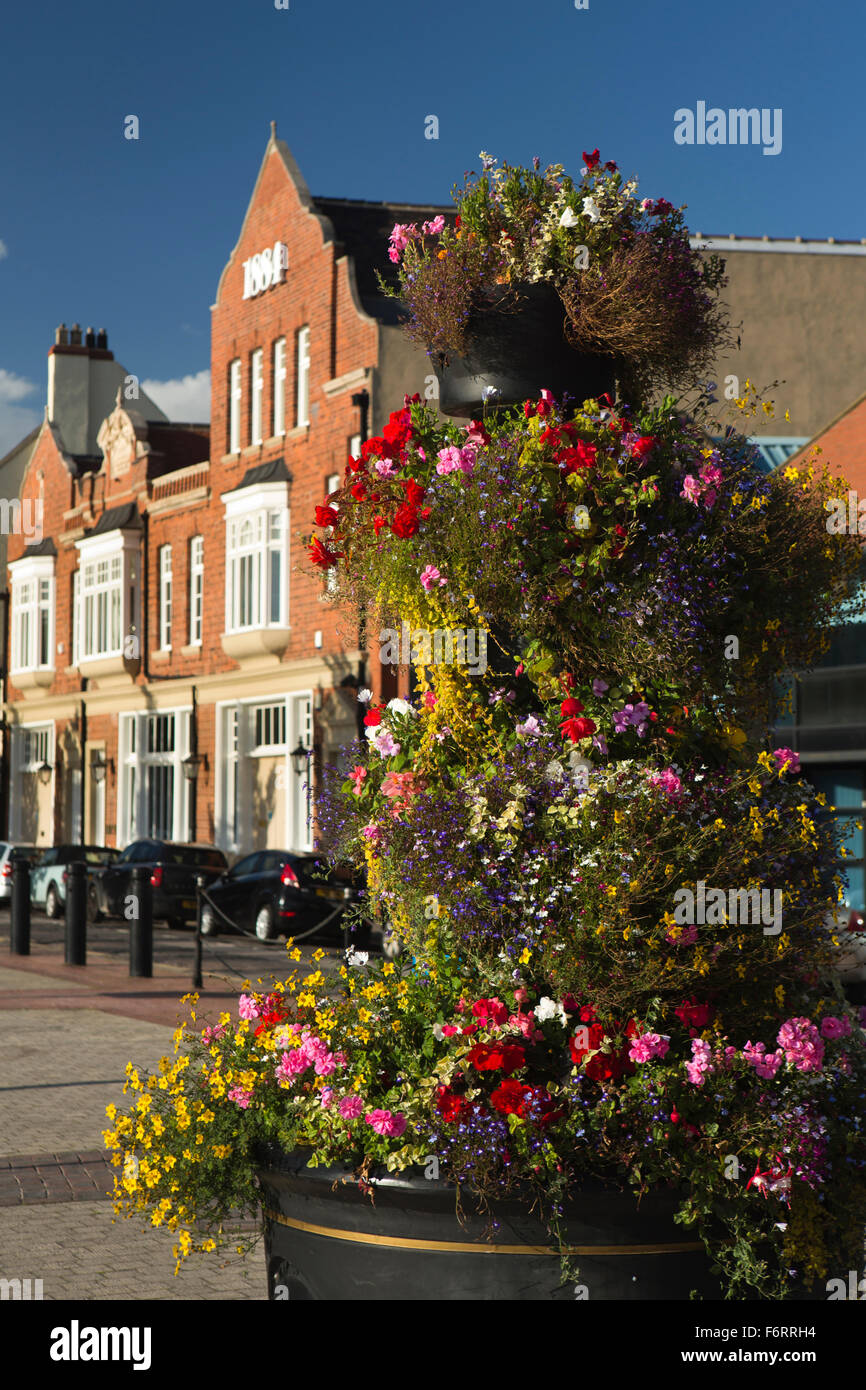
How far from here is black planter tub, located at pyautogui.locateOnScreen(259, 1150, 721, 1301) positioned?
4.29 meters

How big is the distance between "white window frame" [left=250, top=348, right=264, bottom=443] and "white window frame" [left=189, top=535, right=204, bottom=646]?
343 cm

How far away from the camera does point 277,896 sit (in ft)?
74.8

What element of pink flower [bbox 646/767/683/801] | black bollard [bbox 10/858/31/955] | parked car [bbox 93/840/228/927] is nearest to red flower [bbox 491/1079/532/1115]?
pink flower [bbox 646/767/683/801]

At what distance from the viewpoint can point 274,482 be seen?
31.5 m

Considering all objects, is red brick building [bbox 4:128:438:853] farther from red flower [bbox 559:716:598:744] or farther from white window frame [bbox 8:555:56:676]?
red flower [bbox 559:716:598:744]

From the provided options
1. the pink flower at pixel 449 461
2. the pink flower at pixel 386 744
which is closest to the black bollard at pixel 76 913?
the pink flower at pixel 386 744

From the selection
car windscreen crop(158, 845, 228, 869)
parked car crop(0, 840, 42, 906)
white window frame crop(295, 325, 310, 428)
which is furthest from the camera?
white window frame crop(295, 325, 310, 428)

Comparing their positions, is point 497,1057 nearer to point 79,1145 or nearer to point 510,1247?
point 510,1247

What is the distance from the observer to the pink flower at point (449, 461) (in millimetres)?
4902

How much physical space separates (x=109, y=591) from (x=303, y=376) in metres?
10.5

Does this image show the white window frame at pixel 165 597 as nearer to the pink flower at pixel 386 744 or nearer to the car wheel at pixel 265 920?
the car wheel at pixel 265 920
